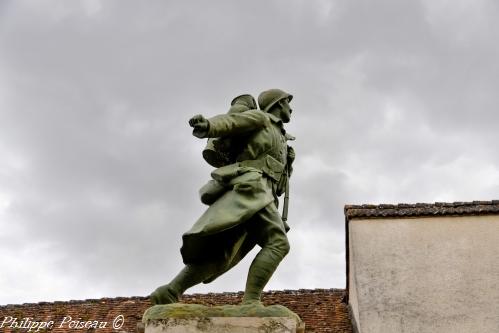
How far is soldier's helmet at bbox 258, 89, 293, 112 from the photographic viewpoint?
5969 mm

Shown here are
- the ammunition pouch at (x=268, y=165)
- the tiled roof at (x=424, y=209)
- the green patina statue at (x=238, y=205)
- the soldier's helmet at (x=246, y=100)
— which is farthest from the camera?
the tiled roof at (x=424, y=209)

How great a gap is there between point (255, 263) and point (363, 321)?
30.1 ft

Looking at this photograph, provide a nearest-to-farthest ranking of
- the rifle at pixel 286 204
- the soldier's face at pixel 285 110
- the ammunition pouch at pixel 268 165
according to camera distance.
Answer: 1. the ammunition pouch at pixel 268 165
2. the rifle at pixel 286 204
3. the soldier's face at pixel 285 110

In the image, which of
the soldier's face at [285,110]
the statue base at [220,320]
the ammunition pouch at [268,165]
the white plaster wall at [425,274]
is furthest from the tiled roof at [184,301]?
the statue base at [220,320]

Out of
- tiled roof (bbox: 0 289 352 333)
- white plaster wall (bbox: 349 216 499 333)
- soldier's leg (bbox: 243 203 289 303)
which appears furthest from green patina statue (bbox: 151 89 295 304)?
tiled roof (bbox: 0 289 352 333)

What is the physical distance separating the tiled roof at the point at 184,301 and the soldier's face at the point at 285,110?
31.1 feet

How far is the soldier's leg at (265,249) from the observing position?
5.00 m

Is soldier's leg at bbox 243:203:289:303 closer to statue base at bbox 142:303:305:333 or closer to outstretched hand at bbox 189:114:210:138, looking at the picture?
statue base at bbox 142:303:305:333

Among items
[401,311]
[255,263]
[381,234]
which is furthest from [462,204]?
[255,263]

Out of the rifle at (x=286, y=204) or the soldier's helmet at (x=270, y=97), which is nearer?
the rifle at (x=286, y=204)

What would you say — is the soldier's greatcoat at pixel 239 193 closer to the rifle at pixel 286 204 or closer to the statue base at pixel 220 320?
the rifle at pixel 286 204

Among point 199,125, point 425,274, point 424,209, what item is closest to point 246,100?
point 199,125

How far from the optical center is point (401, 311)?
1371 centimetres

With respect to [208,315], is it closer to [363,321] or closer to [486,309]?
[363,321]
